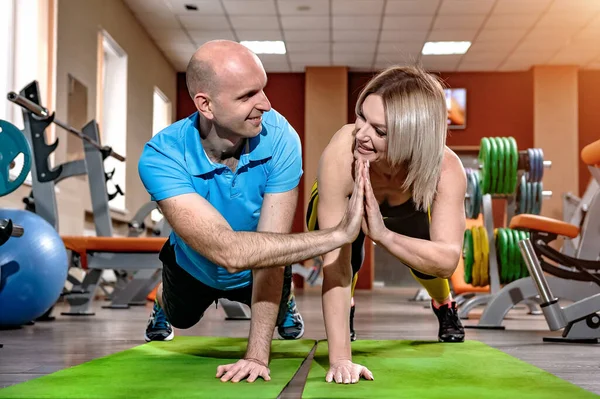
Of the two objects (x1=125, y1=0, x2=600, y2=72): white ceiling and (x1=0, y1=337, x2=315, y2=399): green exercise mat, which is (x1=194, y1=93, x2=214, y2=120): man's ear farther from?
(x1=125, y1=0, x2=600, y2=72): white ceiling

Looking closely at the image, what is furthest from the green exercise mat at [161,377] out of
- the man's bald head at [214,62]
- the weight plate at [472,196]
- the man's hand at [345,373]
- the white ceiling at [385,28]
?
the white ceiling at [385,28]

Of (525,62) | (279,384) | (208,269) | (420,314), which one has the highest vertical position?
(525,62)

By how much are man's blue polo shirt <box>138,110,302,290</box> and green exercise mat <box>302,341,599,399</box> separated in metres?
0.50

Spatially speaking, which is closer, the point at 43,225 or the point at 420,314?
the point at 43,225

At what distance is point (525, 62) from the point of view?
10.5 meters

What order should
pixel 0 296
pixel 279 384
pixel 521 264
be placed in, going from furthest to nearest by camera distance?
pixel 521 264 < pixel 0 296 < pixel 279 384

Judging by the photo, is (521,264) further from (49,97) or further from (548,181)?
(548,181)

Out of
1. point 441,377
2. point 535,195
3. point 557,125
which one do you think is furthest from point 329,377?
point 557,125

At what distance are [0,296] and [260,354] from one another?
1930 mm

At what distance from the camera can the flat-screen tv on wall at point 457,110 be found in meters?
10.8

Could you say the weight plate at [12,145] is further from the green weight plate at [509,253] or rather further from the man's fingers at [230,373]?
the green weight plate at [509,253]

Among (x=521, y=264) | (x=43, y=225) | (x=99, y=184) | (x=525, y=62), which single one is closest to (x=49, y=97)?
(x=99, y=184)

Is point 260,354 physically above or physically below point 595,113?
below

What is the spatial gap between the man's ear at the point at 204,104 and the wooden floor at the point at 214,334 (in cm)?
81
